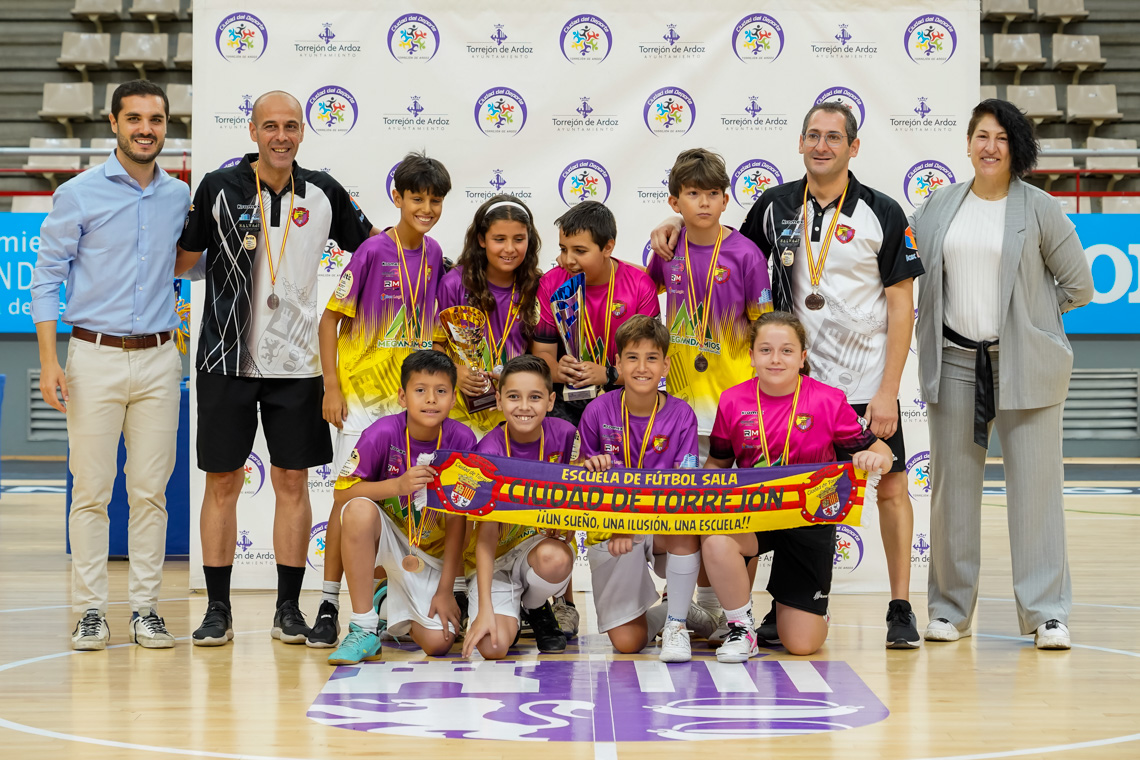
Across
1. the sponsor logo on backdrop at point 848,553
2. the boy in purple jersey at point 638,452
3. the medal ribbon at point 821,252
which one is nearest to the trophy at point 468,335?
the boy in purple jersey at point 638,452

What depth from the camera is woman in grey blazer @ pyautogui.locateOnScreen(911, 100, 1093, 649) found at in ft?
13.5

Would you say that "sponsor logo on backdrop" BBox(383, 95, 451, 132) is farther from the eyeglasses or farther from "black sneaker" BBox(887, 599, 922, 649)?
"black sneaker" BBox(887, 599, 922, 649)

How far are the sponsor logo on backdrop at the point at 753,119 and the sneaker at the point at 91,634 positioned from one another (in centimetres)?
364

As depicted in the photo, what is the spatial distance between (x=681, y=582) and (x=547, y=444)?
2.26ft

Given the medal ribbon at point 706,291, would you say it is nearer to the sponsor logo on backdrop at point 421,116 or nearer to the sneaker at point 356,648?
the sneaker at point 356,648

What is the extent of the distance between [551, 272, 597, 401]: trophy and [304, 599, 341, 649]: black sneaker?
1202 millimetres

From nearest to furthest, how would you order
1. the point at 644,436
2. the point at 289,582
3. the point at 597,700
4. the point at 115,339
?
the point at 597,700 → the point at 644,436 → the point at 115,339 → the point at 289,582

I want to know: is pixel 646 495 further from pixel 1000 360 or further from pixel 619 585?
pixel 1000 360

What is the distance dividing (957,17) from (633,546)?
10.9ft

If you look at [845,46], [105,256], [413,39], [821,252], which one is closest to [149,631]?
[105,256]

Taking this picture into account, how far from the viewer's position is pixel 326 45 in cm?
555

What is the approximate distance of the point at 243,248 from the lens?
4.23m

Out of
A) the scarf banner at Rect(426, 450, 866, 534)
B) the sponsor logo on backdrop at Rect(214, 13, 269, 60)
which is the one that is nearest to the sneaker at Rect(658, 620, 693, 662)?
the scarf banner at Rect(426, 450, 866, 534)

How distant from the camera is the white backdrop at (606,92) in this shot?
18.2 ft
